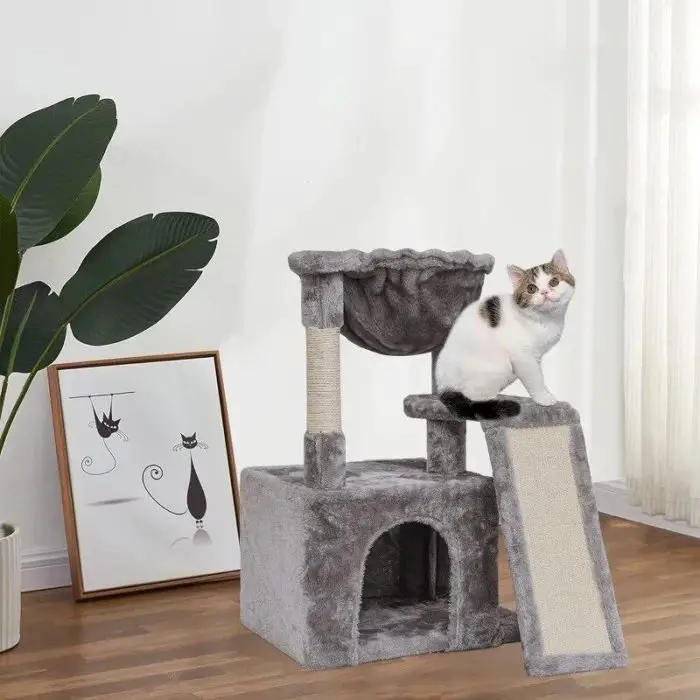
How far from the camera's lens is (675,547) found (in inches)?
143

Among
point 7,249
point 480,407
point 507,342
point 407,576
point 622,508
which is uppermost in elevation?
point 7,249

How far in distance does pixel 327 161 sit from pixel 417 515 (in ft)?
4.59

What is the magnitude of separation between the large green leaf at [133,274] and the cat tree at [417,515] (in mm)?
323

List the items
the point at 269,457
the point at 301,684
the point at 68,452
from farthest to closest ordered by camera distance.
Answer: the point at 269,457, the point at 68,452, the point at 301,684

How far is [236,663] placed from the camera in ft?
8.44

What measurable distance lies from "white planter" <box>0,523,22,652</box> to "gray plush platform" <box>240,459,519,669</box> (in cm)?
55

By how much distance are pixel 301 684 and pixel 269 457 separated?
1196 mm

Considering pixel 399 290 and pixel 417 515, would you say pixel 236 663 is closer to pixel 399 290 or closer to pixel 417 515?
pixel 417 515

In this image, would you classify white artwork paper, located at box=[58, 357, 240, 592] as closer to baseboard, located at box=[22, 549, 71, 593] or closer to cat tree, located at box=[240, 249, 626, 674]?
baseboard, located at box=[22, 549, 71, 593]

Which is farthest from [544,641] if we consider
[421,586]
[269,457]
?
[269,457]

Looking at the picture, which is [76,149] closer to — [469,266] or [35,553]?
[469,266]

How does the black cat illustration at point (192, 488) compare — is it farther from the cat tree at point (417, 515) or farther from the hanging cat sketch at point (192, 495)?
the cat tree at point (417, 515)

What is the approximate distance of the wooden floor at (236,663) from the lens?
2389 mm

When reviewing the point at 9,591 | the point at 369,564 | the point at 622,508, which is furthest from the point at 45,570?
the point at 622,508
